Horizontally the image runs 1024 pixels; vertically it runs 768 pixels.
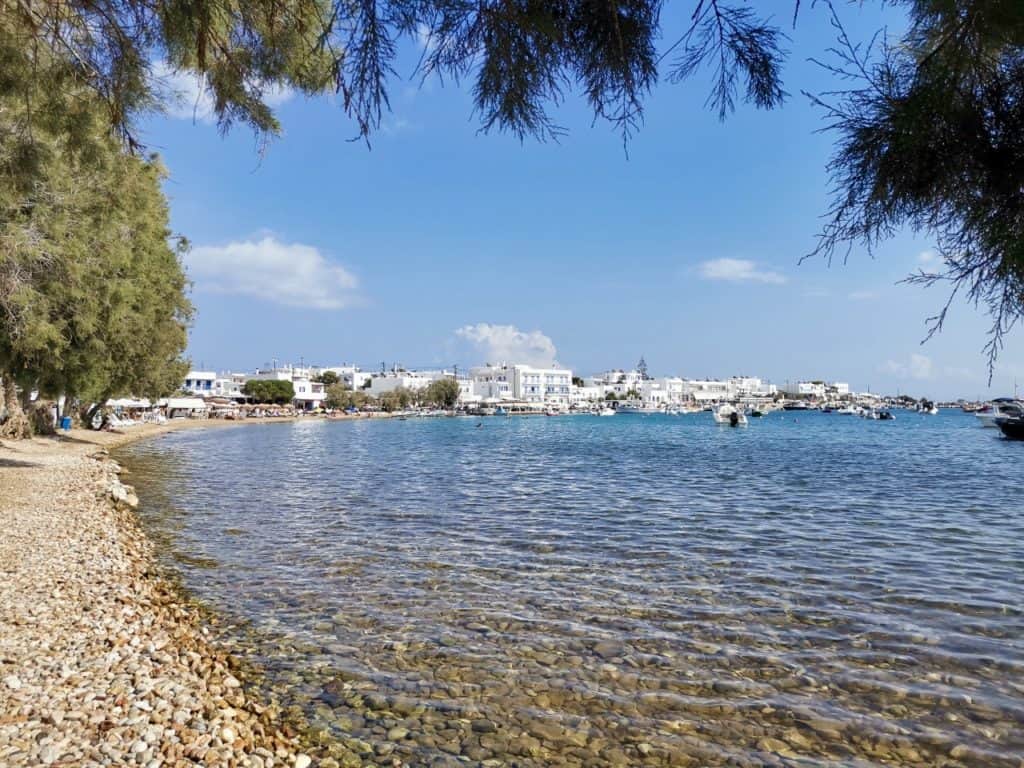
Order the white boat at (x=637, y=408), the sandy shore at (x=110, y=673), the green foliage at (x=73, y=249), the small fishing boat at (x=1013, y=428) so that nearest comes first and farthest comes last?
1. the sandy shore at (x=110, y=673)
2. the green foliage at (x=73, y=249)
3. the small fishing boat at (x=1013, y=428)
4. the white boat at (x=637, y=408)

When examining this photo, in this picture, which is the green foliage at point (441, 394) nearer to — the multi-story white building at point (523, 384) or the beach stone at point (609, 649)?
the multi-story white building at point (523, 384)

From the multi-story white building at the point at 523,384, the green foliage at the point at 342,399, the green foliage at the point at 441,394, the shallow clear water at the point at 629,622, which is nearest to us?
the shallow clear water at the point at 629,622

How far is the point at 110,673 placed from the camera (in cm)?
539

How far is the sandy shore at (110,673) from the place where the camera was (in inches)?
167

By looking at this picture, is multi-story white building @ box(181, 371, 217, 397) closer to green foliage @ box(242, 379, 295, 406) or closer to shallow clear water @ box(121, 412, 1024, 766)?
green foliage @ box(242, 379, 295, 406)

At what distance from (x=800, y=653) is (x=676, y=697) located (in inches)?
68.7

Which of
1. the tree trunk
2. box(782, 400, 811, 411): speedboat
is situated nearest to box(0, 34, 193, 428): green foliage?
the tree trunk

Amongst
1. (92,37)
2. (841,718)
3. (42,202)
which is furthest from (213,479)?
(841,718)

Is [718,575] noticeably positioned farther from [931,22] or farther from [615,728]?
[931,22]

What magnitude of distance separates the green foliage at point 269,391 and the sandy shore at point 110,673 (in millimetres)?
114070

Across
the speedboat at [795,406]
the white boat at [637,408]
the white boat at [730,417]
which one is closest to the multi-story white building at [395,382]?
the white boat at [637,408]

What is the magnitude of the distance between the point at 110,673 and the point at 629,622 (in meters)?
5.02

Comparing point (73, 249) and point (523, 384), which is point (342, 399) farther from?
point (73, 249)

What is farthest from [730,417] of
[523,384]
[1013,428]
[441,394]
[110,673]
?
[523,384]
